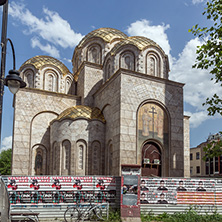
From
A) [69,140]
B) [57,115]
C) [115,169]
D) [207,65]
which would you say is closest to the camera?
[207,65]

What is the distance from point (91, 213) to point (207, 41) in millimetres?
8345

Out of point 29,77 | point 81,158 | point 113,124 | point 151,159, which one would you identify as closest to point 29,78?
point 29,77

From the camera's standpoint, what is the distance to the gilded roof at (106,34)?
2739 centimetres

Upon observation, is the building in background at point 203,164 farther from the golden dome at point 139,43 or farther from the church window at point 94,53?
the golden dome at point 139,43

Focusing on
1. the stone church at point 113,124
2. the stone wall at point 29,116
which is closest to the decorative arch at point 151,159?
the stone church at point 113,124

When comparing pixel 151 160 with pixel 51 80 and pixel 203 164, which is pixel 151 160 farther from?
pixel 203 164

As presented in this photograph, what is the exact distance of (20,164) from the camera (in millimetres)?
21000

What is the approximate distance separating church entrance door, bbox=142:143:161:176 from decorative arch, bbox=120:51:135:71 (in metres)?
6.10

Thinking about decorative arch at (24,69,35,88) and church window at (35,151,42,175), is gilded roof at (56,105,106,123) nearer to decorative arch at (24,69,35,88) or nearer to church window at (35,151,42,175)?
church window at (35,151,42,175)

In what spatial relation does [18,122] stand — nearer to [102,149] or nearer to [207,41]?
[102,149]

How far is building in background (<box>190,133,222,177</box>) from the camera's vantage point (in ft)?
153

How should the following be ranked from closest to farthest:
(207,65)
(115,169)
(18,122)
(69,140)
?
(207,65), (115,169), (69,140), (18,122)

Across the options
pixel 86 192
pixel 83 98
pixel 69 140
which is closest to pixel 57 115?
pixel 83 98

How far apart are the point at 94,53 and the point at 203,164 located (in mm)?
32770
